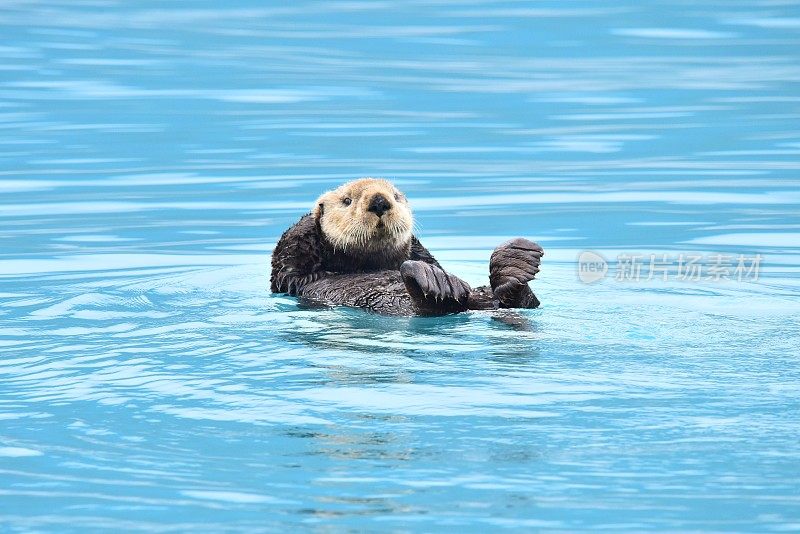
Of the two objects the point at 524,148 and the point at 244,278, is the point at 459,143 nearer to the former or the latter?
the point at 524,148

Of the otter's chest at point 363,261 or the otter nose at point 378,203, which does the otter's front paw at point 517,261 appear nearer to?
the otter nose at point 378,203

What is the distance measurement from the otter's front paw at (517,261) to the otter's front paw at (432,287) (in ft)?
0.62

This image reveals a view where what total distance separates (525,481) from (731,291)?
Result: 316 cm

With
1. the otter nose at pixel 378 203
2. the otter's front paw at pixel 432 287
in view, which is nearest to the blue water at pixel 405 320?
the otter's front paw at pixel 432 287

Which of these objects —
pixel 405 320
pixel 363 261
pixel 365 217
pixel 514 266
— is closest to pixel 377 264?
pixel 363 261

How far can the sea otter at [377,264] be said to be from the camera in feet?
19.7

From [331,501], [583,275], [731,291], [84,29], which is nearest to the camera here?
[331,501]

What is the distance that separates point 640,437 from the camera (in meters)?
4.29

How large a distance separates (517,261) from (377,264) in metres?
1.12

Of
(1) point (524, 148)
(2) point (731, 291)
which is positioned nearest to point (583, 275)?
(2) point (731, 291)

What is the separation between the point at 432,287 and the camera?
5.83 m

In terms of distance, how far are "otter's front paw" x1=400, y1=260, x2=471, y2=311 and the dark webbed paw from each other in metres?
0.16

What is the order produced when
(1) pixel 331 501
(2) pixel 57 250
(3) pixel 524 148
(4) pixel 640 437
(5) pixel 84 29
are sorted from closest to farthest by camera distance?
(1) pixel 331 501 < (4) pixel 640 437 < (2) pixel 57 250 < (3) pixel 524 148 < (5) pixel 84 29

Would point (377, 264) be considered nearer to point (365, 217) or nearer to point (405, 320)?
point (365, 217)
